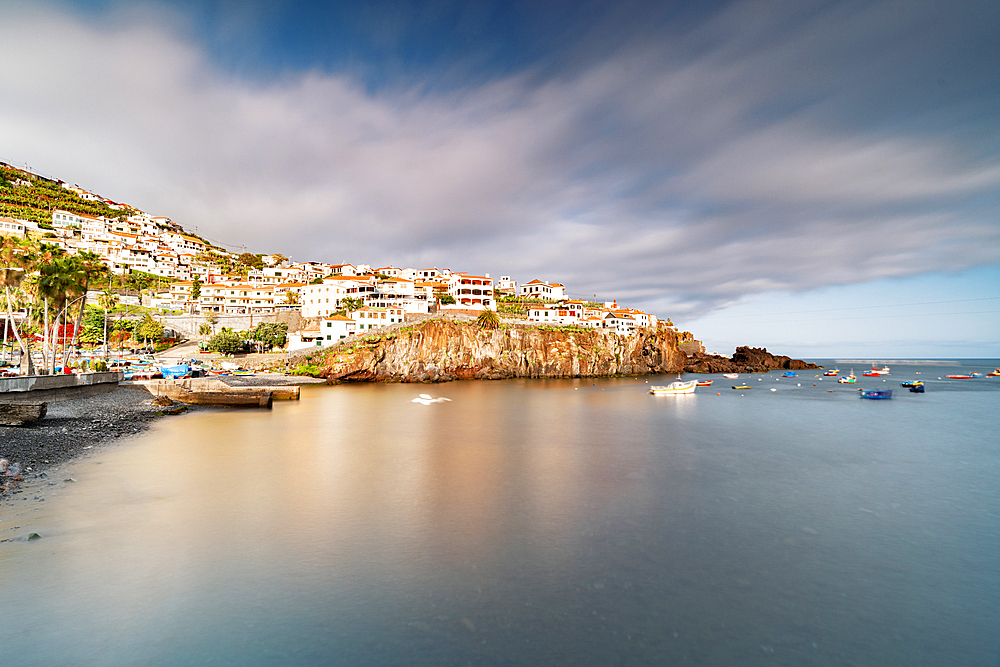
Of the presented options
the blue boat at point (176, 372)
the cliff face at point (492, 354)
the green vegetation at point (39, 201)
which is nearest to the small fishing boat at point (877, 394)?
the cliff face at point (492, 354)

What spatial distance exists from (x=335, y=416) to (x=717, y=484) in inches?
1115

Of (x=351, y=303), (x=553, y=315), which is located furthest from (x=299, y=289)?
(x=553, y=315)

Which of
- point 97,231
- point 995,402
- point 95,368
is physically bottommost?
point 995,402

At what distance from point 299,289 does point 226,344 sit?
30000mm

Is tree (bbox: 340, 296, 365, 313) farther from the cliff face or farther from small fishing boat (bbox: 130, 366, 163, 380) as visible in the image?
small fishing boat (bbox: 130, 366, 163, 380)

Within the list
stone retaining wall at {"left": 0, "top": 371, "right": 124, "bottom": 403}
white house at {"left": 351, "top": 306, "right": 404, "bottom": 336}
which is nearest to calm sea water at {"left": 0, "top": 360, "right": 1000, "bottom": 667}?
stone retaining wall at {"left": 0, "top": 371, "right": 124, "bottom": 403}

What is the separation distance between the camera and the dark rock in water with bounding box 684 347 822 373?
107438 mm

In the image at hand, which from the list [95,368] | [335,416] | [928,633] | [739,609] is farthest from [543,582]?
[95,368]

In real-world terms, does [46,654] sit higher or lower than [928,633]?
higher

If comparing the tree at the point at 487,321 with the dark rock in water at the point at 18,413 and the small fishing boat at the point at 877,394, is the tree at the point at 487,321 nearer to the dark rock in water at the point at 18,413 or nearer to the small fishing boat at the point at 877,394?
the small fishing boat at the point at 877,394

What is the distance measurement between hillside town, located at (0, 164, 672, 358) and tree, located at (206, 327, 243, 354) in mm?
7673

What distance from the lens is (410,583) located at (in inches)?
406

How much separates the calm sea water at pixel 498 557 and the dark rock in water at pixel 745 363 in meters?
86.2

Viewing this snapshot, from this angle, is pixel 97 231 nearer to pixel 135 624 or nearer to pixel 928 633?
pixel 135 624
